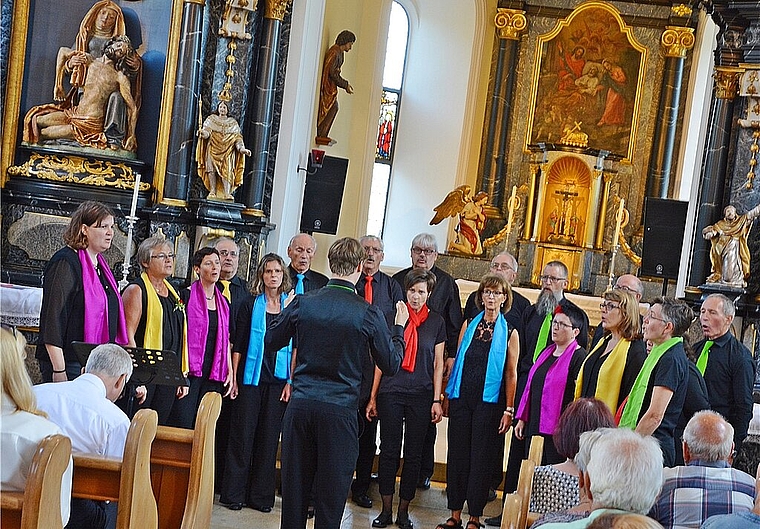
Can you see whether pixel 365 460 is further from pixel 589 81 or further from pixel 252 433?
pixel 589 81

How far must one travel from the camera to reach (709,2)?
968 cm

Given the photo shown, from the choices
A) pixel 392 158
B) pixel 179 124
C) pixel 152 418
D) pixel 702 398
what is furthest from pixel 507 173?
pixel 152 418

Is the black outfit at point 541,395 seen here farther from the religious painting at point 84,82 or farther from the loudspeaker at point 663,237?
the loudspeaker at point 663,237

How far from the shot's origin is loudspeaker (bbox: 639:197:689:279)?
10531mm

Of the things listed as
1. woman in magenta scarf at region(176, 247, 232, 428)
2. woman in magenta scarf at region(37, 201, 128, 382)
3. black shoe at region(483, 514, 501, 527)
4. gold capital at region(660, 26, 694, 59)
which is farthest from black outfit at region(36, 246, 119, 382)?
gold capital at region(660, 26, 694, 59)

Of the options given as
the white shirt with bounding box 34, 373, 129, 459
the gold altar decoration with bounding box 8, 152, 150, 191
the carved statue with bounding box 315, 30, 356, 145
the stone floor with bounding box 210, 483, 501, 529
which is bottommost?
the stone floor with bounding box 210, 483, 501, 529

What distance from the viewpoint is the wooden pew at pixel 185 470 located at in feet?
12.7

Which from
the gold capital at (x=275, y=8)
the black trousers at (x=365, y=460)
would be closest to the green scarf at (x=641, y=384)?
the black trousers at (x=365, y=460)

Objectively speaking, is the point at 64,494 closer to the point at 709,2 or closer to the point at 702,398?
the point at 702,398

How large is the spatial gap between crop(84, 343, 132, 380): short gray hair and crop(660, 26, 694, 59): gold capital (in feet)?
47.6

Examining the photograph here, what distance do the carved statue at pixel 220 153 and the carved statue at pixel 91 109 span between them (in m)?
0.74

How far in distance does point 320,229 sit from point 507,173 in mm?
7189

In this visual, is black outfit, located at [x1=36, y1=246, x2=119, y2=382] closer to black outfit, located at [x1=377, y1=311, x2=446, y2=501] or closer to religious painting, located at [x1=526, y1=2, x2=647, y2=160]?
black outfit, located at [x1=377, y1=311, x2=446, y2=501]

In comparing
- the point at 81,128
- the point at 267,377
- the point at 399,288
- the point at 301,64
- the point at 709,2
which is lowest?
the point at 267,377
